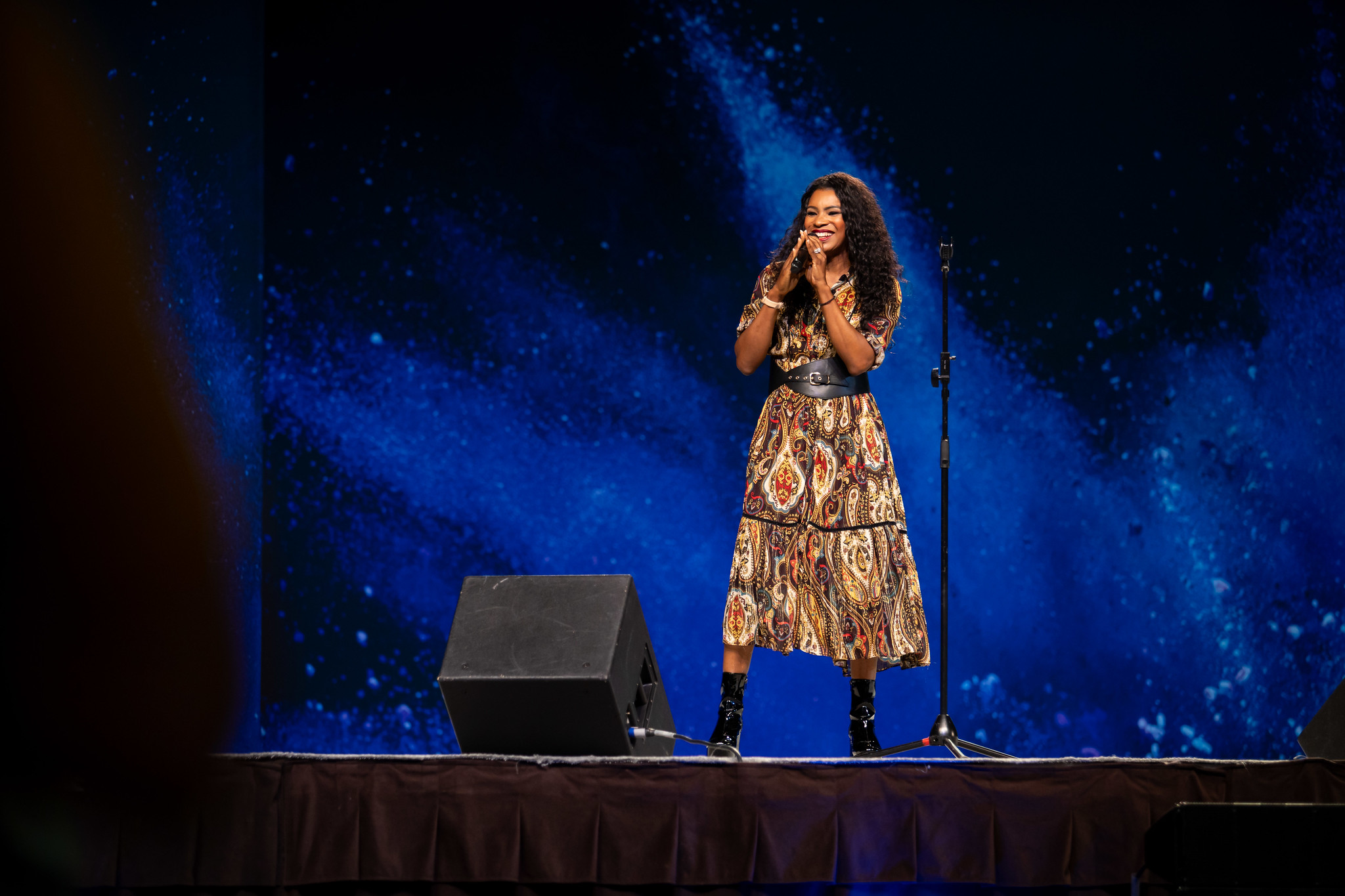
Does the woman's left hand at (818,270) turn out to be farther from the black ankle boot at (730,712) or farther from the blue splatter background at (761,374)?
the blue splatter background at (761,374)

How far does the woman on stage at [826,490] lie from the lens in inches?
107

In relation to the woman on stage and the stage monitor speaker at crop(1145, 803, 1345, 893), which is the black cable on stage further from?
the stage monitor speaker at crop(1145, 803, 1345, 893)

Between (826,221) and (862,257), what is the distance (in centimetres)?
13

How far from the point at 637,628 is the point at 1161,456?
2.48 metres

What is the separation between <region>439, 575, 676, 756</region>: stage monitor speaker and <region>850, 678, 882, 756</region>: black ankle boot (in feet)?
1.79

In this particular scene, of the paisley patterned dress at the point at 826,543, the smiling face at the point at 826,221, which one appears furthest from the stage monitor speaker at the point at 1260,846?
the smiling face at the point at 826,221

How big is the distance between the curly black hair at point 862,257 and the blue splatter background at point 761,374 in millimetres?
1388

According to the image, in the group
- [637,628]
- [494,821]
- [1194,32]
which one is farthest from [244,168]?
[1194,32]

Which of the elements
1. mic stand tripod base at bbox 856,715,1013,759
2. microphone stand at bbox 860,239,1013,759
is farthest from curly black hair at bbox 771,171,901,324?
mic stand tripod base at bbox 856,715,1013,759

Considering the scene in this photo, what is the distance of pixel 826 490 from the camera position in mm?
2760

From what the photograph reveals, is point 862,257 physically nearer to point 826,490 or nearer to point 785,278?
point 785,278

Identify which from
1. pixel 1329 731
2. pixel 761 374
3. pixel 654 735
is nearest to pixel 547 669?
pixel 654 735

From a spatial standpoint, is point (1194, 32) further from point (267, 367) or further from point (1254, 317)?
point (267, 367)

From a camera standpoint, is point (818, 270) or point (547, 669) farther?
point (818, 270)
